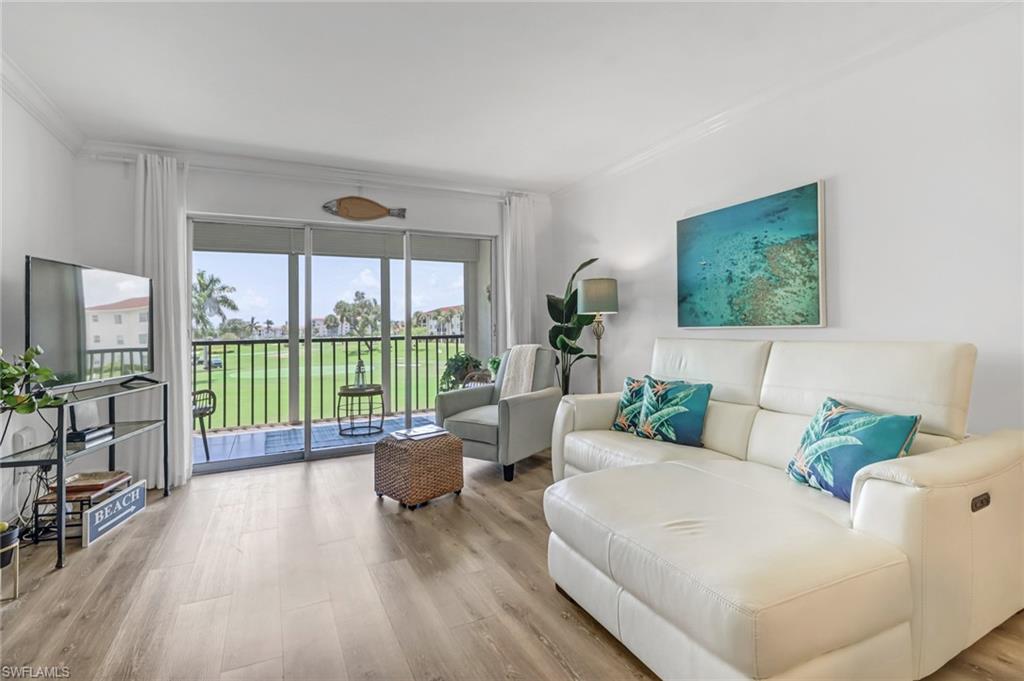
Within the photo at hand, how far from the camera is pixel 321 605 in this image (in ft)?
6.15

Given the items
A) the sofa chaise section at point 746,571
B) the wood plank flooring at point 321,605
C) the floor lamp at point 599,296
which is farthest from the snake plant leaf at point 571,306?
the sofa chaise section at point 746,571

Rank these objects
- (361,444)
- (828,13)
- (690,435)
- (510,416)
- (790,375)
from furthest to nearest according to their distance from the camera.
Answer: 1. (361,444)
2. (510,416)
3. (690,435)
4. (790,375)
5. (828,13)

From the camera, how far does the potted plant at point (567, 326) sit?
4086 millimetres

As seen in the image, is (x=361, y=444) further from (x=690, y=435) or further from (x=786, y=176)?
(x=786, y=176)

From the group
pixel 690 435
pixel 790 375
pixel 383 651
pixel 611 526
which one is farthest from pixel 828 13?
pixel 383 651

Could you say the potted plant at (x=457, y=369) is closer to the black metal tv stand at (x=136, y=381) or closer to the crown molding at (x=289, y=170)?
the crown molding at (x=289, y=170)

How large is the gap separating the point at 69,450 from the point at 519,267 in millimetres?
3485

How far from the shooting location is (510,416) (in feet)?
10.7

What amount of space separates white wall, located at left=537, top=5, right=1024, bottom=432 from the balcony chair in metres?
4.04

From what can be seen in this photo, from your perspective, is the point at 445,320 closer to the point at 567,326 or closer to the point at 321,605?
the point at 567,326

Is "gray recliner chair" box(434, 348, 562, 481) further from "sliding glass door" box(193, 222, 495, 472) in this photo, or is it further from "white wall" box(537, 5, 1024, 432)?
"white wall" box(537, 5, 1024, 432)

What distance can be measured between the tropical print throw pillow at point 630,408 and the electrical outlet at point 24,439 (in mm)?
3229

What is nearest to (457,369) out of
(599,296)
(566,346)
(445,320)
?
(445,320)

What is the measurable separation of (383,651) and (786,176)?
3019 mm
